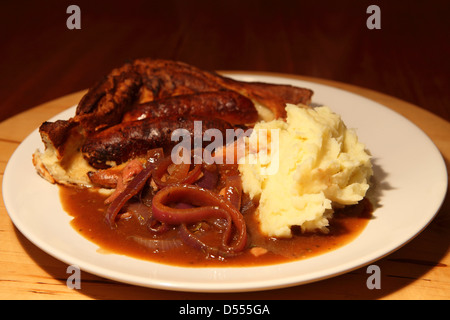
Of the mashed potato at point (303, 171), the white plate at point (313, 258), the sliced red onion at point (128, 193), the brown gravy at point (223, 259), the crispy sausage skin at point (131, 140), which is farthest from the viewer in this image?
the crispy sausage skin at point (131, 140)

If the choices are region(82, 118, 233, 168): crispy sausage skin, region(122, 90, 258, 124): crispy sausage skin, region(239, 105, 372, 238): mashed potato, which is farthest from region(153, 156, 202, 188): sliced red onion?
region(122, 90, 258, 124): crispy sausage skin

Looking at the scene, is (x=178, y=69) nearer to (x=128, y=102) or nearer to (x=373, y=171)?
(x=128, y=102)

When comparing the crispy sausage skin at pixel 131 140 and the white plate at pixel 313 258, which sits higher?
the crispy sausage skin at pixel 131 140

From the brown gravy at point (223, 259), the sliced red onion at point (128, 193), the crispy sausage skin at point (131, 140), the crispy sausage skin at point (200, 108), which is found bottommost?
the brown gravy at point (223, 259)

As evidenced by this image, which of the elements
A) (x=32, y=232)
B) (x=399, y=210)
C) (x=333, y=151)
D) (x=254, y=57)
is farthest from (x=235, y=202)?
(x=254, y=57)

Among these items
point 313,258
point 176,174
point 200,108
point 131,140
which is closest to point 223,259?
point 313,258

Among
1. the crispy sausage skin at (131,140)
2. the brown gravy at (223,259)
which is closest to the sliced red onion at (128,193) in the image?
the brown gravy at (223,259)

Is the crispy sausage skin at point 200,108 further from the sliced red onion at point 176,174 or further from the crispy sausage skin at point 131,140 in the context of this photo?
the sliced red onion at point 176,174
